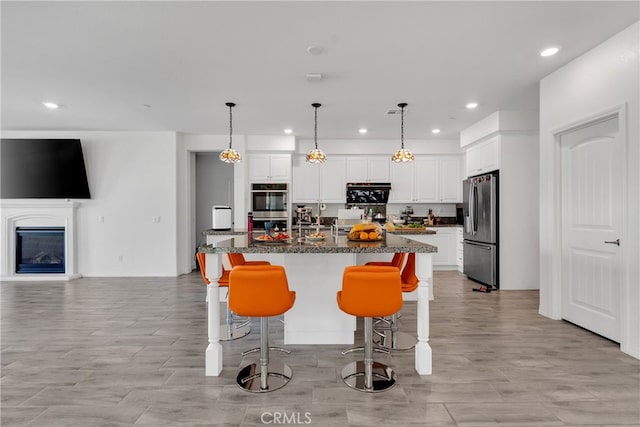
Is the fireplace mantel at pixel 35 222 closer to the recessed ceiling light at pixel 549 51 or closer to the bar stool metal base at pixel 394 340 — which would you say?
the bar stool metal base at pixel 394 340

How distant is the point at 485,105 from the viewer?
16.3ft

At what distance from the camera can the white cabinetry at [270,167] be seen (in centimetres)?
695

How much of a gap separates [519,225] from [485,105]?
196 cm

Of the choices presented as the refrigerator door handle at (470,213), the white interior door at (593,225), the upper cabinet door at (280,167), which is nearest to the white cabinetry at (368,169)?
the upper cabinet door at (280,167)

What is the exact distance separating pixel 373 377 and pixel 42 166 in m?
7.05

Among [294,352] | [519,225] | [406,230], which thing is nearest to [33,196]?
[294,352]

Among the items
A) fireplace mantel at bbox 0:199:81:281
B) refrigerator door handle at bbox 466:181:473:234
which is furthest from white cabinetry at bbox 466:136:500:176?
fireplace mantel at bbox 0:199:81:281

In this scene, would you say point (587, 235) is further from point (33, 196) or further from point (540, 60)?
point (33, 196)

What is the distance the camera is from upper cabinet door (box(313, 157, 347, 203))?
732 centimetres

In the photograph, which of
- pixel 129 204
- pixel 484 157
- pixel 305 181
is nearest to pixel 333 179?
pixel 305 181

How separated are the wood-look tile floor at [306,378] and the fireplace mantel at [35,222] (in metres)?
2.43

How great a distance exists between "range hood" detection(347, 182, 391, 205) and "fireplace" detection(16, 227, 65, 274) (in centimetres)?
572

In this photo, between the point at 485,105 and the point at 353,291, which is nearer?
the point at 353,291

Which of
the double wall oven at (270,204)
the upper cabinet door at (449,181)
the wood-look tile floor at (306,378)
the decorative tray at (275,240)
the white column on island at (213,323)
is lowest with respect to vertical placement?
the wood-look tile floor at (306,378)
